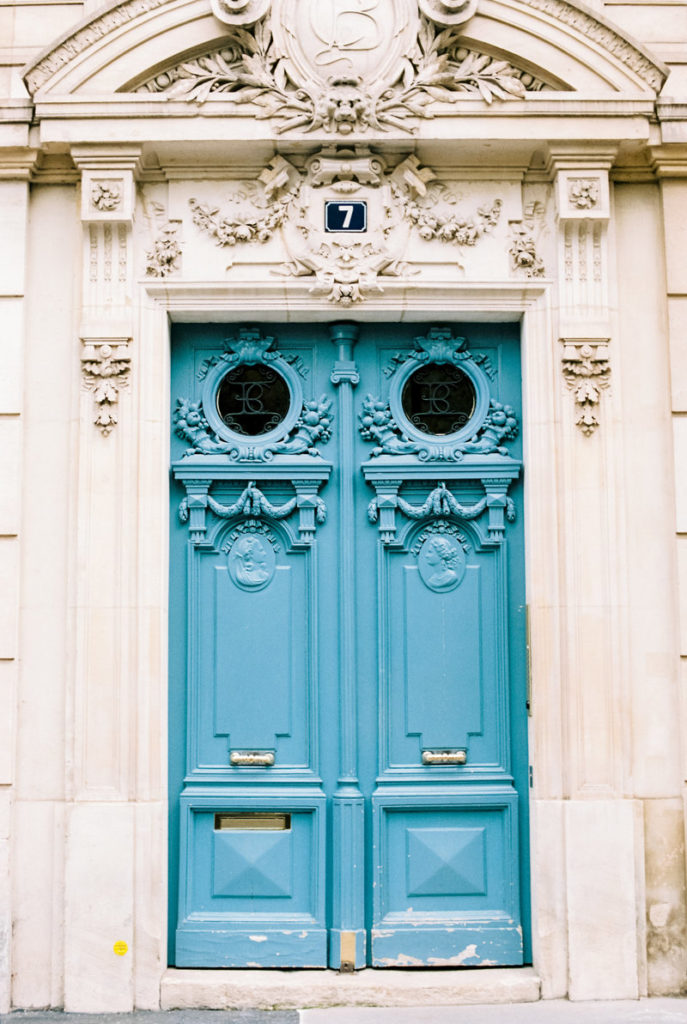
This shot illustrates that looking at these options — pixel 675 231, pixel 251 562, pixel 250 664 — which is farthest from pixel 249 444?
pixel 675 231

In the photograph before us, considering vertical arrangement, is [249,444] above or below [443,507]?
above

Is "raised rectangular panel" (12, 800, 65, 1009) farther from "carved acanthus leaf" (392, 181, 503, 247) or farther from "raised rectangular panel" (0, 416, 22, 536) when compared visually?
"carved acanthus leaf" (392, 181, 503, 247)

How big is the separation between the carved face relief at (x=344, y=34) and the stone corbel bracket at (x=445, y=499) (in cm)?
217

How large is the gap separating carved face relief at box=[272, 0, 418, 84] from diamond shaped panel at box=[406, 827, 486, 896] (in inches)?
163

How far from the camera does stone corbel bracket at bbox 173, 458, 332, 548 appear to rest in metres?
6.64

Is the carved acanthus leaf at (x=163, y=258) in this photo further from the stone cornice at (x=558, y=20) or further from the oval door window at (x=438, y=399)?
the oval door window at (x=438, y=399)

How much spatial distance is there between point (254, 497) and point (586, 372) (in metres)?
1.92

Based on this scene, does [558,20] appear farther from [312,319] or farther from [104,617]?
[104,617]

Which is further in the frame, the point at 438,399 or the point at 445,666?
the point at 438,399

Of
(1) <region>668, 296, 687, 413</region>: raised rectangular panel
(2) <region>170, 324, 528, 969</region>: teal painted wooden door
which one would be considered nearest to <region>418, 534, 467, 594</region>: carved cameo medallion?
(2) <region>170, 324, 528, 969</region>: teal painted wooden door

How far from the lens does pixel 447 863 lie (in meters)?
6.45

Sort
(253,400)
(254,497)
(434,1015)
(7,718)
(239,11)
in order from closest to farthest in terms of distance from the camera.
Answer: (434,1015), (7,718), (239,11), (254,497), (253,400)

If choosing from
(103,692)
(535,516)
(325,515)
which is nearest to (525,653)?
(535,516)

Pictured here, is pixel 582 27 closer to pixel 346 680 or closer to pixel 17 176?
pixel 17 176
